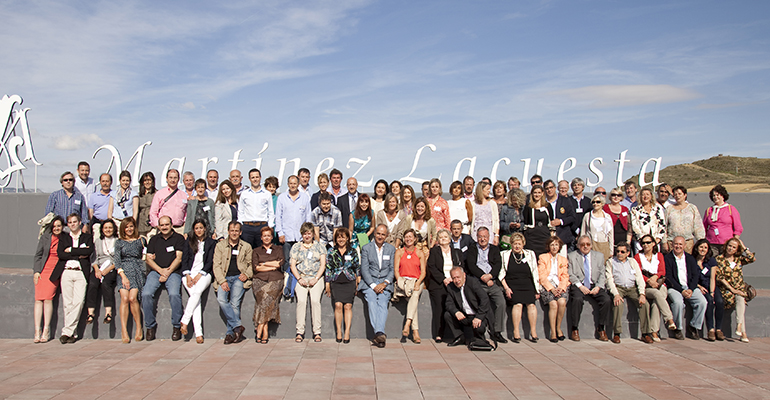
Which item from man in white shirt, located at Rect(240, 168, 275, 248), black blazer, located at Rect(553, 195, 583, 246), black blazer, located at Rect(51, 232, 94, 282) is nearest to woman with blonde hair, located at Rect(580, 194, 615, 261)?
black blazer, located at Rect(553, 195, 583, 246)

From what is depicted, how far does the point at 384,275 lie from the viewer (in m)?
7.38

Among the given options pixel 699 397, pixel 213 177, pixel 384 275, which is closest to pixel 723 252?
pixel 699 397

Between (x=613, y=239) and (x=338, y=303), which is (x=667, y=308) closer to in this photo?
(x=613, y=239)

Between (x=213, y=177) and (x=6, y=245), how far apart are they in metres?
10.6

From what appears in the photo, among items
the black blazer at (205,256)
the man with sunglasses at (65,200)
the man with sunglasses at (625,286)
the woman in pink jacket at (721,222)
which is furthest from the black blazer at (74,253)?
the woman in pink jacket at (721,222)

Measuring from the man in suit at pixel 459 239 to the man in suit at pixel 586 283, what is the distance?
4.64ft

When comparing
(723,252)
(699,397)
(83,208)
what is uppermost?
(83,208)

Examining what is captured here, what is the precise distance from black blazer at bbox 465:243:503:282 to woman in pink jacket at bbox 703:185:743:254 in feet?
11.3

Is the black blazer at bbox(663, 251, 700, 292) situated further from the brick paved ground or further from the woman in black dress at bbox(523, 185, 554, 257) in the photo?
the woman in black dress at bbox(523, 185, 554, 257)

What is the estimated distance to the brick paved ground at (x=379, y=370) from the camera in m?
5.05

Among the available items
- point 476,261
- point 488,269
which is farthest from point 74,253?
point 488,269

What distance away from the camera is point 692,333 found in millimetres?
7551

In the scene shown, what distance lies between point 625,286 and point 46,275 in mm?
7675

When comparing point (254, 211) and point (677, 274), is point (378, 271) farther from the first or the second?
point (677, 274)
